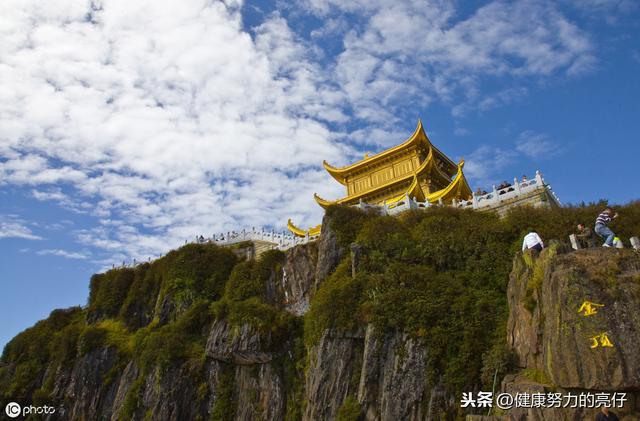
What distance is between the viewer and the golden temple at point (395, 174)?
31016 millimetres

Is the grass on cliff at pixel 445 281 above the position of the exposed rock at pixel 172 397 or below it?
above

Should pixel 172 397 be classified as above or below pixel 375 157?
below

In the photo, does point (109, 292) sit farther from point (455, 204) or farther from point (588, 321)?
point (588, 321)

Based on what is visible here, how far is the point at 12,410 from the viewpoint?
83.6 ft

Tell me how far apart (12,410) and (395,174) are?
26515 mm

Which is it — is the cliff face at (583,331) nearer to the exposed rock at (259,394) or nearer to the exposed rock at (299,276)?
the exposed rock at (259,394)

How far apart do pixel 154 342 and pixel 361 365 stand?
1054cm

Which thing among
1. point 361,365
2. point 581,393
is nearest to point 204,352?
point 361,365

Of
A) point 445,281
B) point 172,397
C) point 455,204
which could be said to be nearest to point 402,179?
point 455,204

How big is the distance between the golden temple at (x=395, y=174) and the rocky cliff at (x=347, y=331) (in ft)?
30.8

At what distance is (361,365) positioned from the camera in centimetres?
1571

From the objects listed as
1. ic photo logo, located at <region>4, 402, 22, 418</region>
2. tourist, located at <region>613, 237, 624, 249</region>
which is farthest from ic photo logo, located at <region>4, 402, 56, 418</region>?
tourist, located at <region>613, 237, 624, 249</region>

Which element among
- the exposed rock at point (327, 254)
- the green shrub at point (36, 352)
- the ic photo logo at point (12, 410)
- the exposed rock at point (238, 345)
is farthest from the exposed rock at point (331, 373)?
the ic photo logo at point (12, 410)

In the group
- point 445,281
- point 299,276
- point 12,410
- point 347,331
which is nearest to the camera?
point 445,281
